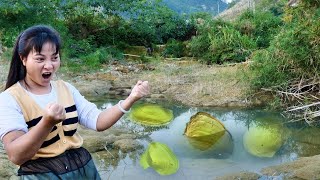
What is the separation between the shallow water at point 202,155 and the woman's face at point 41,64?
253cm

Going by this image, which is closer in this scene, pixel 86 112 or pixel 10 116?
pixel 10 116

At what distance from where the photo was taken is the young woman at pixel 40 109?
1576 millimetres

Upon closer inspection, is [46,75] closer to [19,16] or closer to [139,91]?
[139,91]

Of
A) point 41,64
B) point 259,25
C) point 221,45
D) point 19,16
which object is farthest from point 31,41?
point 259,25

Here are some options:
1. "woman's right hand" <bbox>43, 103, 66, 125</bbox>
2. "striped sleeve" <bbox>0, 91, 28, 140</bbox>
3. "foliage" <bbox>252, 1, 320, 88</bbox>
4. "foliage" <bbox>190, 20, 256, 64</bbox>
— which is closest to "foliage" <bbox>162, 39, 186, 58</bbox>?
"foliage" <bbox>190, 20, 256, 64</bbox>

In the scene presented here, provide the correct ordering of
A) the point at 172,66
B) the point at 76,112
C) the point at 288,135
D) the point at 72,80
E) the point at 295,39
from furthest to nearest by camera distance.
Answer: the point at 172,66, the point at 72,80, the point at 295,39, the point at 288,135, the point at 76,112

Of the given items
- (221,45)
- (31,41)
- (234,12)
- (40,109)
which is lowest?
(221,45)

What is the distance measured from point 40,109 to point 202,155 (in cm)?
329

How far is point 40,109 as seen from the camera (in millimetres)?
1651

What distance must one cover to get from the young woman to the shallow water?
94.1 inches

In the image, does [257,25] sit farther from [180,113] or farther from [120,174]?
[120,174]

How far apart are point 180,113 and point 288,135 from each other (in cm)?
183

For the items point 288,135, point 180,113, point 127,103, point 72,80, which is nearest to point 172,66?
point 72,80

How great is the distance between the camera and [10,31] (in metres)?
10.8
